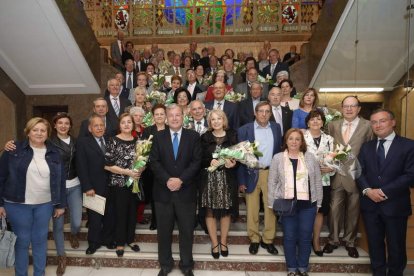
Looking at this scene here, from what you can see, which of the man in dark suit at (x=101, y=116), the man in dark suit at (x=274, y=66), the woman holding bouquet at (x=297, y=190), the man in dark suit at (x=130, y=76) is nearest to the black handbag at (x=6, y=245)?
the man in dark suit at (x=101, y=116)

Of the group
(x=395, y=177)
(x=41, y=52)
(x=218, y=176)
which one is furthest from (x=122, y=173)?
(x=41, y=52)

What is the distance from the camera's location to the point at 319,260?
12.5ft

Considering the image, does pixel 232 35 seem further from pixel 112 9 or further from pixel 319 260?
pixel 319 260

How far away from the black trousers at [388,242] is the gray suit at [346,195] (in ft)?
0.99

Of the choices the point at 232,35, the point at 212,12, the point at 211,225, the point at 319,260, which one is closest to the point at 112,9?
the point at 212,12

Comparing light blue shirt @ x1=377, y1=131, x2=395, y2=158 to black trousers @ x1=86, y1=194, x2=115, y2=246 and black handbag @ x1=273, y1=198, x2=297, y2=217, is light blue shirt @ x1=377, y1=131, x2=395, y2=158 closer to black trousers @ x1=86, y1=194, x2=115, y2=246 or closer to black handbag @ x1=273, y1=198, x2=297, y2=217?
black handbag @ x1=273, y1=198, x2=297, y2=217

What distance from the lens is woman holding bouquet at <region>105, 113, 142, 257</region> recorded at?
3775 millimetres

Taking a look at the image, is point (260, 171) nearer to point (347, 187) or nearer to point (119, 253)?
point (347, 187)

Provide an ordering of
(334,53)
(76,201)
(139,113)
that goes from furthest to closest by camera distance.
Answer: (334,53)
(139,113)
(76,201)

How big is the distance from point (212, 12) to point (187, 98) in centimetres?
655

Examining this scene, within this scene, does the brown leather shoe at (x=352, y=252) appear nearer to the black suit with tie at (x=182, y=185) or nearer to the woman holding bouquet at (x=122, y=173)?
the black suit with tie at (x=182, y=185)

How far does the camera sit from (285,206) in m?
3.44

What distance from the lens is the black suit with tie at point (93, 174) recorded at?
12.4ft

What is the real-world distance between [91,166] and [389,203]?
10.5ft
